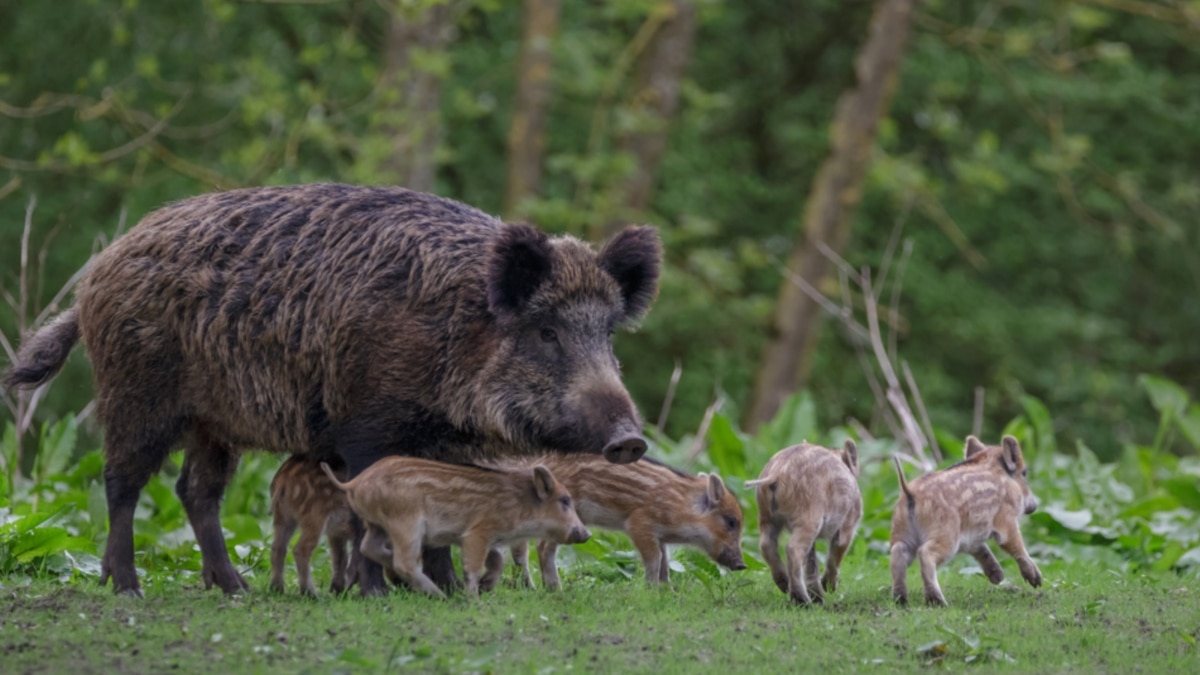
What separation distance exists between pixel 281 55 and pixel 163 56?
2.09 m

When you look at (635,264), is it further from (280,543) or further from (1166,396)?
(1166,396)

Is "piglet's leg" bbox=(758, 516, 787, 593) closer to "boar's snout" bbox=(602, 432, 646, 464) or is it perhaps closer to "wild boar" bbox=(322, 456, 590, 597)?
"boar's snout" bbox=(602, 432, 646, 464)

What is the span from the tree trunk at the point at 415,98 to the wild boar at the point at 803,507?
1139cm

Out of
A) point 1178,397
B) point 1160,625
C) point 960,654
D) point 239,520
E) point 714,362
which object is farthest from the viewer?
point 714,362

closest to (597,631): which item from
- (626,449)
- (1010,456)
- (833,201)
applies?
(626,449)

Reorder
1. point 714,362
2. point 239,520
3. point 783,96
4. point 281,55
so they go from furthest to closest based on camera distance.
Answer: point 783,96 < point 714,362 < point 281,55 < point 239,520

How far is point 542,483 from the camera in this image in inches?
330

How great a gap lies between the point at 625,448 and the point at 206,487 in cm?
250

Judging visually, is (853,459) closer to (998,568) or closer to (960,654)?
(998,568)

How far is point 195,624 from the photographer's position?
23.7ft

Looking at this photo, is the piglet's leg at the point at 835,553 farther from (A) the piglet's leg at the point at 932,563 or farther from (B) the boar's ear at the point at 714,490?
(B) the boar's ear at the point at 714,490

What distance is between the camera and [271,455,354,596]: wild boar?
8.45 metres

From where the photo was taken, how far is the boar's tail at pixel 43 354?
9.63 m

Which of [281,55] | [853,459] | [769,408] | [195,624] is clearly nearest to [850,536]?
[853,459]
